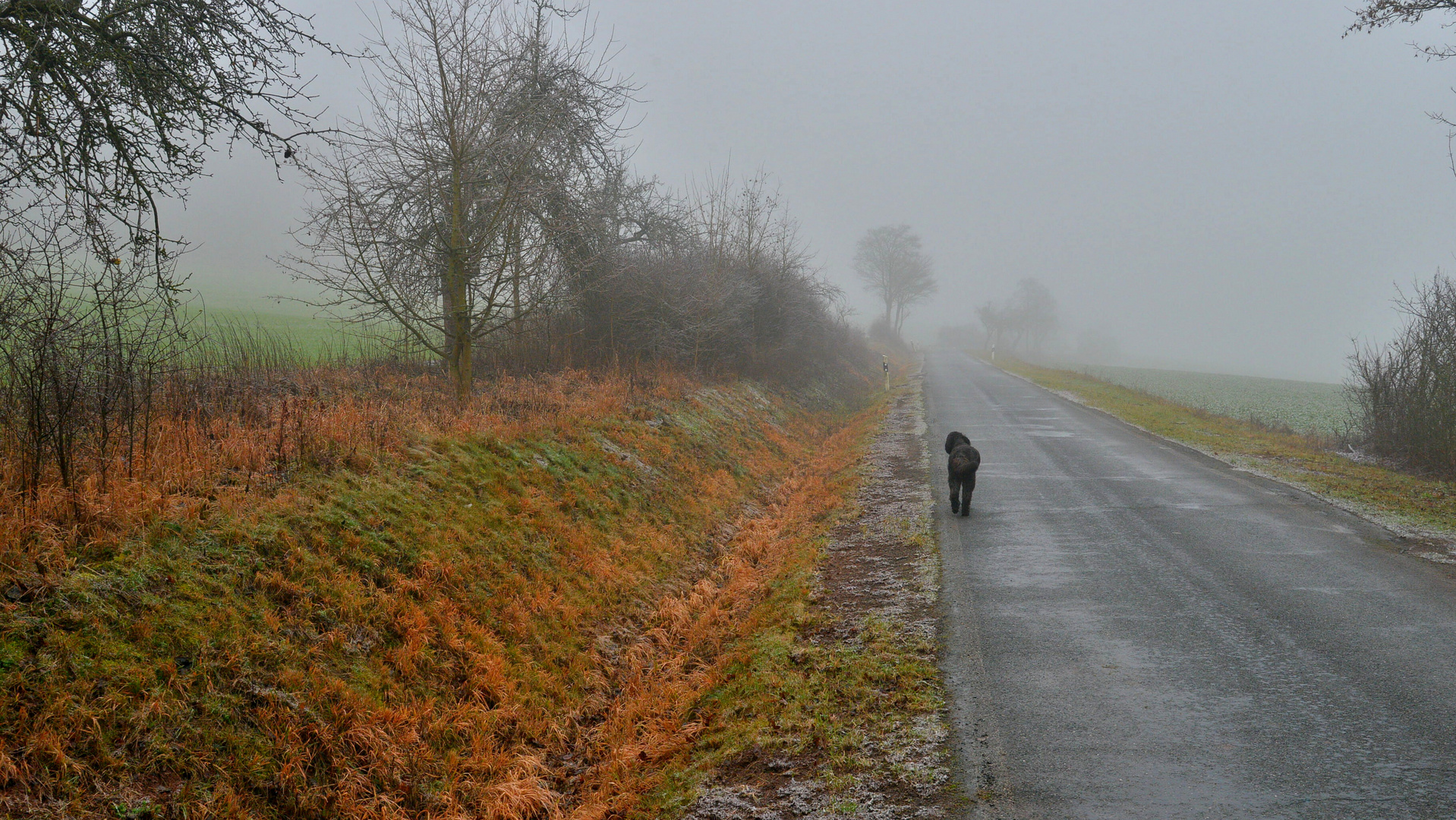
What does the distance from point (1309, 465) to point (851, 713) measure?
12451mm

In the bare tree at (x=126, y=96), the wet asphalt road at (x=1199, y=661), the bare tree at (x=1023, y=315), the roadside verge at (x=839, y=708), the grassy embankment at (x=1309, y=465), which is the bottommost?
the roadside verge at (x=839, y=708)

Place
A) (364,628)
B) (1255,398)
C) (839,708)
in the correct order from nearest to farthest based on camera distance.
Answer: (839,708)
(364,628)
(1255,398)

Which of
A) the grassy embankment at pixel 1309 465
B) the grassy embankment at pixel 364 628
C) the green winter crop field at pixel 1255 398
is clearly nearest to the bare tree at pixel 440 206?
the grassy embankment at pixel 364 628

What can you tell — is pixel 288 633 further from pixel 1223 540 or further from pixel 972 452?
pixel 1223 540

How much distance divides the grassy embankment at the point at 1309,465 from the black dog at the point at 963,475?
4.74 m

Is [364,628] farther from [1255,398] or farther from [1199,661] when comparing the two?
[1255,398]

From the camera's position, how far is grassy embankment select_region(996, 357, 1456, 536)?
9578 mm

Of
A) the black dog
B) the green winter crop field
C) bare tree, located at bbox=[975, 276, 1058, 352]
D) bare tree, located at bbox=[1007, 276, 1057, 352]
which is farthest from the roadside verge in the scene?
bare tree, located at bbox=[1007, 276, 1057, 352]

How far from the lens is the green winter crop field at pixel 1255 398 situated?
78.1 ft

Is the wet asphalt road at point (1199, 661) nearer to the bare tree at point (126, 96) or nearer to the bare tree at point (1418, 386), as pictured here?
the bare tree at point (1418, 386)

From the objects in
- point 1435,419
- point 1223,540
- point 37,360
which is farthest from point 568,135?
point 1435,419

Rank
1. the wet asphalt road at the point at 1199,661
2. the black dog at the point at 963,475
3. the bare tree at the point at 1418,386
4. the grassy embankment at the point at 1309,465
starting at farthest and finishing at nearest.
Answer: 1. the bare tree at the point at 1418,386
2. the black dog at the point at 963,475
3. the grassy embankment at the point at 1309,465
4. the wet asphalt road at the point at 1199,661

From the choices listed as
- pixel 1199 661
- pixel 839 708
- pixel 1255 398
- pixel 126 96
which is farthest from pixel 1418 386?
pixel 1255 398

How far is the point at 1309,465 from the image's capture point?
13.2 m
